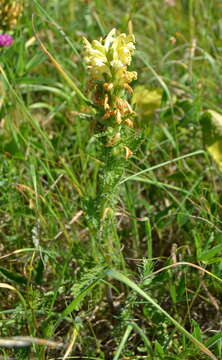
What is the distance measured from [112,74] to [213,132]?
3.02 ft

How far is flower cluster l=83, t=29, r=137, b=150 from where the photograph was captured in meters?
2.02

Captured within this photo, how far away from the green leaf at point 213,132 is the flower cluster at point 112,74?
83 centimetres

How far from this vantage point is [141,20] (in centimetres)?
425

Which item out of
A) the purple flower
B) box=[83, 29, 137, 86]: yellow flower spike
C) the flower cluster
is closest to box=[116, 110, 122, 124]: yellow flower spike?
the flower cluster

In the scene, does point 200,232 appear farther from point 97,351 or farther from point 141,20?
point 141,20

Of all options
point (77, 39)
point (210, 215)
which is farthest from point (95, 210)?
point (77, 39)

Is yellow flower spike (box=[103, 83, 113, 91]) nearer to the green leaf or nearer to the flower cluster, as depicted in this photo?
the flower cluster

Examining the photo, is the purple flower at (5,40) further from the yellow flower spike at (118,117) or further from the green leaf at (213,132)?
the yellow flower spike at (118,117)

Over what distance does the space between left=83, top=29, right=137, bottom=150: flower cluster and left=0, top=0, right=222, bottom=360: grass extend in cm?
9

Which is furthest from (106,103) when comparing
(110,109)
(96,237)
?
(96,237)

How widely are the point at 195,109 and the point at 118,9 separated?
6.01ft

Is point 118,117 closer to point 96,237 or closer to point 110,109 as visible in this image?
point 110,109

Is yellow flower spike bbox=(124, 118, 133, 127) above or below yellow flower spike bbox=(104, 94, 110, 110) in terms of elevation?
below

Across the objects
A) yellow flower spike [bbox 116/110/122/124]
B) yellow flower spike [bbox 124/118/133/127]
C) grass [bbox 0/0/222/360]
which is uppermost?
yellow flower spike [bbox 116/110/122/124]
